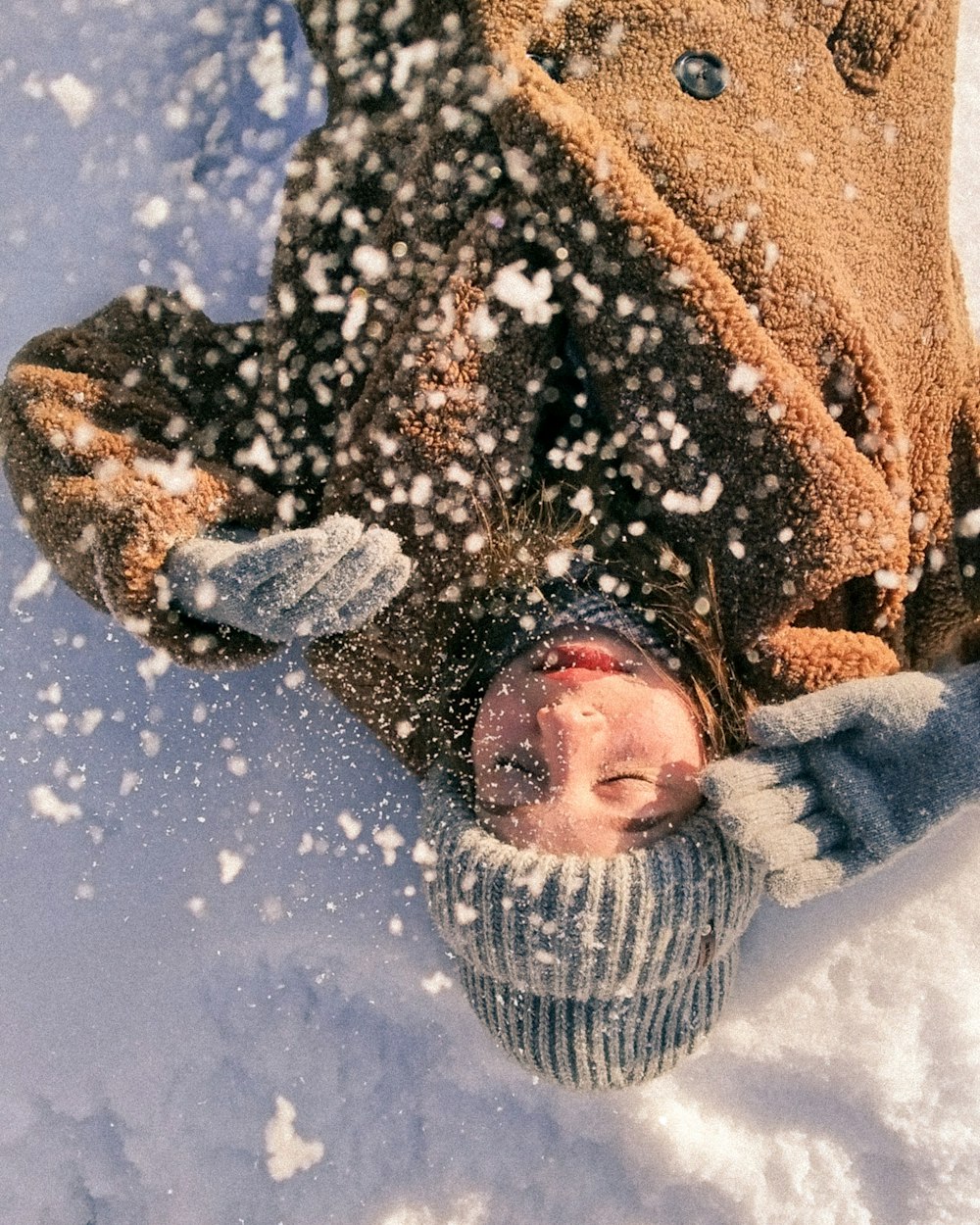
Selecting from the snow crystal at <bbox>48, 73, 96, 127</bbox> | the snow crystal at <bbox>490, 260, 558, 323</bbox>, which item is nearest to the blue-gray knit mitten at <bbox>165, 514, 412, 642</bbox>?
the snow crystal at <bbox>490, 260, 558, 323</bbox>

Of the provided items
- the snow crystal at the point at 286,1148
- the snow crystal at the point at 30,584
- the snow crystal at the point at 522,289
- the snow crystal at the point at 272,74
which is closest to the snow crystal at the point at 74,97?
the snow crystal at the point at 272,74

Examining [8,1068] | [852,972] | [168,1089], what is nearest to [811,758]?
[852,972]

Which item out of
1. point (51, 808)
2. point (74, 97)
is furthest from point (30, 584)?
point (74, 97)

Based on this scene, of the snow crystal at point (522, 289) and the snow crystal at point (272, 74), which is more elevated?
the snow crystal at point (272, 74)

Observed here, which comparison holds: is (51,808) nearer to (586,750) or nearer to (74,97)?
(586,750)

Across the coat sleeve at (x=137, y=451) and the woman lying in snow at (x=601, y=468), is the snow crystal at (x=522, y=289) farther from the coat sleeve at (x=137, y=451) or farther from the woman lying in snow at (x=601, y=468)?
the coat sleeve at (x=137, y=451)

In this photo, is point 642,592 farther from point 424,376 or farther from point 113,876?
point 113,876
